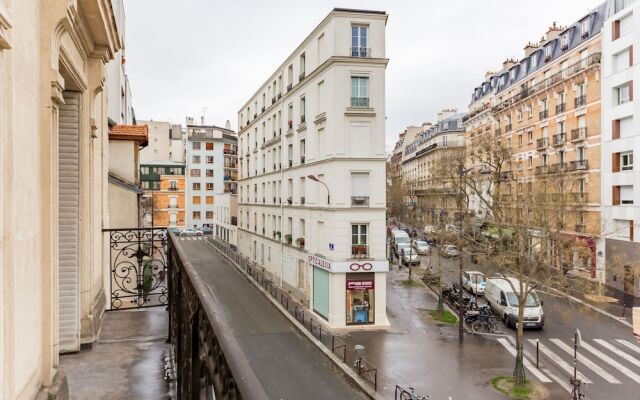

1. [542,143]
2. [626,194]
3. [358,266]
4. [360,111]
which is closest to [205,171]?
[542,143]

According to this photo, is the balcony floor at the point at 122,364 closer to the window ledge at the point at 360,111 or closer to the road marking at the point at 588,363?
the road marking at the point at 588,363

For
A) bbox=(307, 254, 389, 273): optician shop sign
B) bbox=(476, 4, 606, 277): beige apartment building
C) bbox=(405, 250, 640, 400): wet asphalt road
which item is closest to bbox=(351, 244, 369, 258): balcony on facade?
bbox=(307, 254, 389, 273): optician shop sign

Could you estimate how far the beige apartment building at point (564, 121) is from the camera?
29594 mm

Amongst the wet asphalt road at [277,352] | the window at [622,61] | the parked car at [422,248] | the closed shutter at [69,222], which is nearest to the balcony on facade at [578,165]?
the window at [622,61]

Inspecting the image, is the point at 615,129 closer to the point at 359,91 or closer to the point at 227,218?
the point at 359,91

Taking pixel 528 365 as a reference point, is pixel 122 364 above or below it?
above

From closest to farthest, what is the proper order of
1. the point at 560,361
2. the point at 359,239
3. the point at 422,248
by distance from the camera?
1. the point at 560,361
2. the point at 359,239
3. the point at 422,248

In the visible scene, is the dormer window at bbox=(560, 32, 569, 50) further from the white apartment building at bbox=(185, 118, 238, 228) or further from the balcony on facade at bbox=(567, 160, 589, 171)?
the white apartment building at bbox=(185, 118, 238, 228)

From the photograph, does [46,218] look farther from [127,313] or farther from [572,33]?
[572,33]

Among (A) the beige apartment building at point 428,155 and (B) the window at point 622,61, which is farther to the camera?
(A) the beige apartment building at point 428,155

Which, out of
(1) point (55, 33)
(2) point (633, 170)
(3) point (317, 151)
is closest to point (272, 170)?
(3) point (317, 151)

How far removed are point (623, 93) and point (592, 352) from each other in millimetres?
17892

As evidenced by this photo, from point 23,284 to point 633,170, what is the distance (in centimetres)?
3098

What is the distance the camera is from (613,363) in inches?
650
